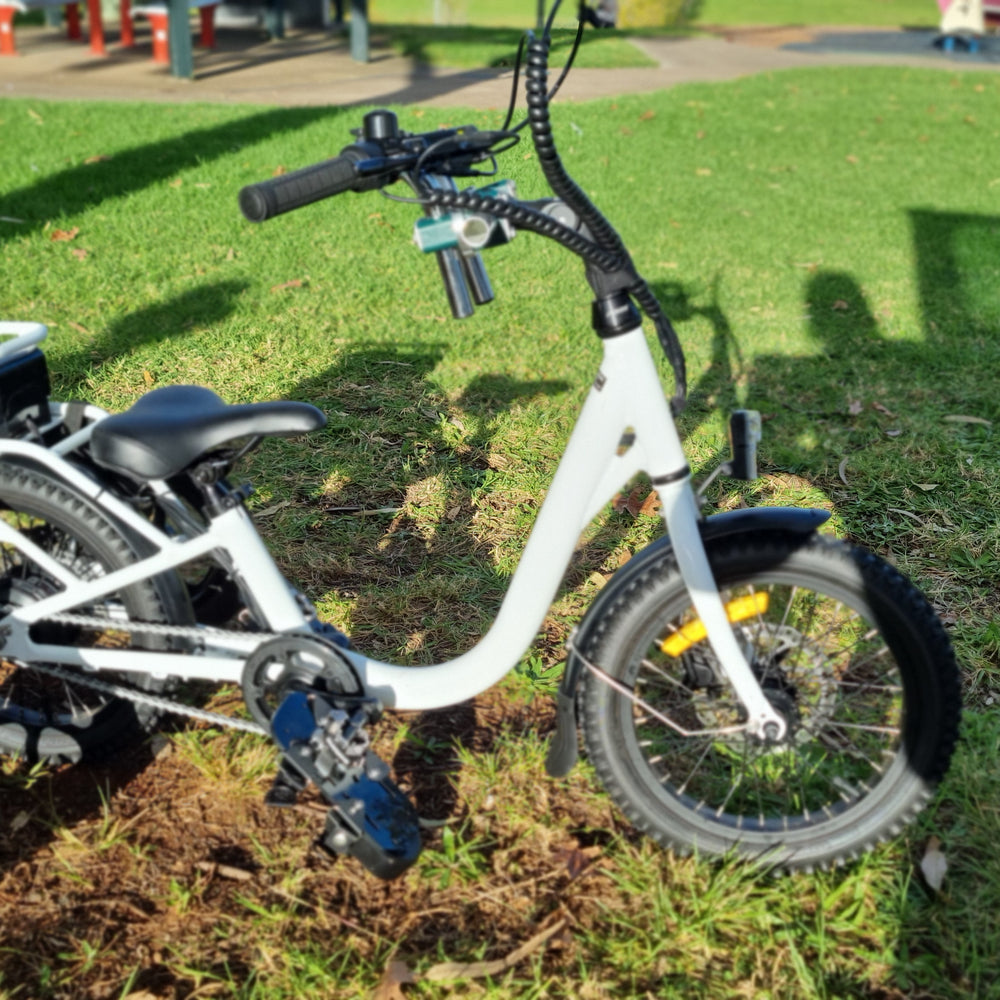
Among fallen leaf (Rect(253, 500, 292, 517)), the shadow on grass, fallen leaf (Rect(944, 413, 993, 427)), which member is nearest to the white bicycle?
fallen leaf (Rect(253, 500, 292, 517))

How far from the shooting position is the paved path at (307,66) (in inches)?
372

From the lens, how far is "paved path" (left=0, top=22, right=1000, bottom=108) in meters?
9.44

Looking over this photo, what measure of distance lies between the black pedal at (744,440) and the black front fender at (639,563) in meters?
0.08

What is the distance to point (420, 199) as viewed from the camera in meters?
1.84

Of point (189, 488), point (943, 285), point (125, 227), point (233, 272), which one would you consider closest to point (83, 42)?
point (125, 227)

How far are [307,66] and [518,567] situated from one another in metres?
10.6

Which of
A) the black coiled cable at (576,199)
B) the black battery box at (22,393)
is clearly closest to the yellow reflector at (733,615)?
the black coiled cable at (576,199)

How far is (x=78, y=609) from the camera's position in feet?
7.82

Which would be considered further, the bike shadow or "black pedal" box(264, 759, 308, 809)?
the bike shadow

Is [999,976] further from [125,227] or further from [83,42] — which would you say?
[83,42]

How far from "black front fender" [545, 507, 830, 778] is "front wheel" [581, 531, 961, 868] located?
0.06 feet

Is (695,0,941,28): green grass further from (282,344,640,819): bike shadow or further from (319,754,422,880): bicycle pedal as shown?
(319,754,422,880): bicycle pedal

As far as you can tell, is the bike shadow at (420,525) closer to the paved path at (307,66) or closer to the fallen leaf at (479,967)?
the fallen leaf at (479,967)

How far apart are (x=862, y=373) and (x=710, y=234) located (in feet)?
7.22
